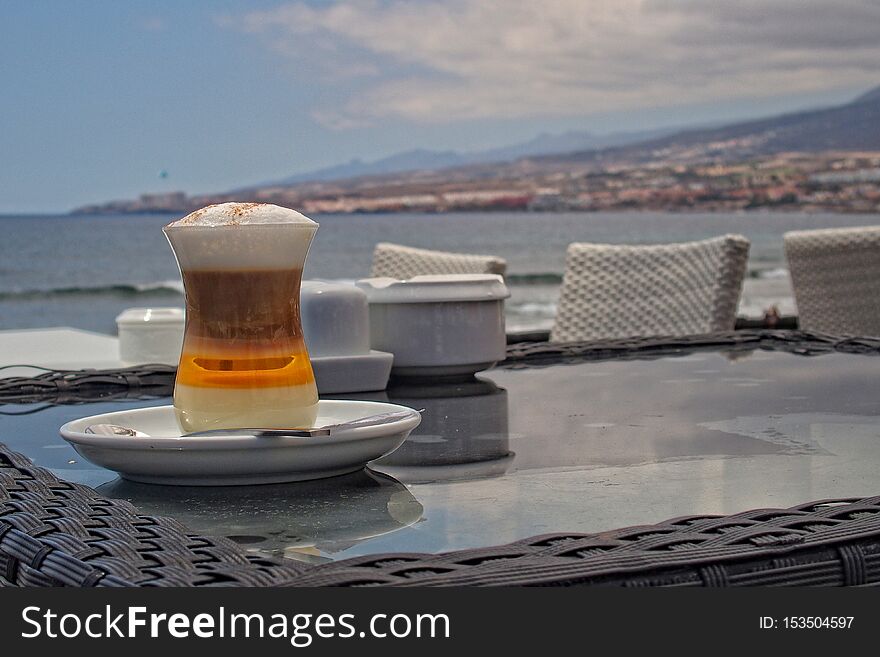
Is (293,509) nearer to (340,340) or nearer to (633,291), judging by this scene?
(340,340)

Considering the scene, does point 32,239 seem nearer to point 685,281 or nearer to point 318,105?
point 318,105

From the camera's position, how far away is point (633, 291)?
2289 mm

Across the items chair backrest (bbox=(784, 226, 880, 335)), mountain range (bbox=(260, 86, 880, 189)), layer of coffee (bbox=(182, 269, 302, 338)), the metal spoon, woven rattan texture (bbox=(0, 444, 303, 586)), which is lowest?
chair backrest (bbox=(784, 226, 880, 335))

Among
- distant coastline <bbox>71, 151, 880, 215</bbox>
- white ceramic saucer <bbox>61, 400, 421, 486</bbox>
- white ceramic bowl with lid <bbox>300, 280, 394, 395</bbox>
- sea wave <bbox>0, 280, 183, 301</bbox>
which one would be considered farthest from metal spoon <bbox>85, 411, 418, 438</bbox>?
distant coastline <bbox>71, 151, 880, 215</bbox>

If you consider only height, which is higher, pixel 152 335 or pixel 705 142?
pixel 705 142

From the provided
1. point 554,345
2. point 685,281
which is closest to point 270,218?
point 554,345

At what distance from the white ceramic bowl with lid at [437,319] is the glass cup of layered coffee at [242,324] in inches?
15.9

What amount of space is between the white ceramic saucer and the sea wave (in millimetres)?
15549

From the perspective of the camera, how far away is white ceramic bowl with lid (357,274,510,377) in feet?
3.46

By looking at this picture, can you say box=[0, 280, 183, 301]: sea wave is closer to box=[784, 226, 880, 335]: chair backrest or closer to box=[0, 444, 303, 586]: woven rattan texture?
box=[784, 226, 880, 335]: chair backrest

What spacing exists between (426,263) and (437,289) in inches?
54.4

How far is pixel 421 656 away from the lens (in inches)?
15.1

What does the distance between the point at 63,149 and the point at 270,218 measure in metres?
27.9

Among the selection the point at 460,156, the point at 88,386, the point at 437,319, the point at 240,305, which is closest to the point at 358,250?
the point at 460,156
